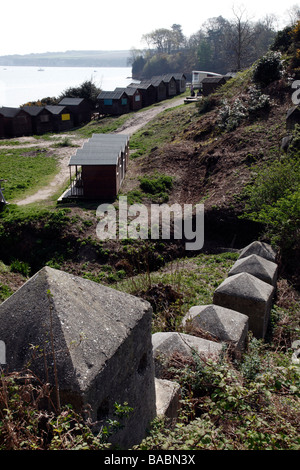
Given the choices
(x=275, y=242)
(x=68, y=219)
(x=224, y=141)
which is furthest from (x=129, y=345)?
(x=224, y=141)

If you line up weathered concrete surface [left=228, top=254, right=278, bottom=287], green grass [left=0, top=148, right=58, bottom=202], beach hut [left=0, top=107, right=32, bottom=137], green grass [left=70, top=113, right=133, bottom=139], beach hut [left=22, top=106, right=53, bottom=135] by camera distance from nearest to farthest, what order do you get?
1. weathered concrete surface [left=228, top=254, right=278, bottom=287]
2. green grass [left=0, top=148, right=58, bottom=202]
3. beach hut [left=0, top=107, right=32, bottom=137]
4. green grass [left=70, top=113, right=133, bottom=139]
5. beach hut [left=22, top=106, right=53, bottom=135]

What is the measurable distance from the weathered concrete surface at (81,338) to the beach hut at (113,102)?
155 ft

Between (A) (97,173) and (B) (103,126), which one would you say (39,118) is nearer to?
(B) (103,126)

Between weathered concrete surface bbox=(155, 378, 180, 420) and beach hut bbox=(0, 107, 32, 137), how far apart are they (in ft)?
132

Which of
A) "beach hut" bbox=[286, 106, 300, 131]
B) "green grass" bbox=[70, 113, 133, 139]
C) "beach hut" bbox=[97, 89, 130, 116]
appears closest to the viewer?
"beach hut" bbox=[286, 106, 300, 131]

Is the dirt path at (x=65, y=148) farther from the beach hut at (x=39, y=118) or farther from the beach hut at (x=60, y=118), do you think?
the beach hut at (x=60, y=118)

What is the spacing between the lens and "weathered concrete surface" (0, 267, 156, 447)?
3.60 meters

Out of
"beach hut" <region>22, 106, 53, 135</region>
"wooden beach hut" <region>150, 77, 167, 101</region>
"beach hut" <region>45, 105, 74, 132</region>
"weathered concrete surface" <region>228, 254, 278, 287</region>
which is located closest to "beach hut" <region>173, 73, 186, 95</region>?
"wooden beach hut" <region>150, 77, 167, 101</region>

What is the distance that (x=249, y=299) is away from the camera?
1016 cm

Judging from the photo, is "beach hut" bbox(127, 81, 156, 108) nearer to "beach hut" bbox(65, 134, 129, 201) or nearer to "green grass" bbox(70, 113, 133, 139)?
"green grass" bbox(70, 113, 133, 139)

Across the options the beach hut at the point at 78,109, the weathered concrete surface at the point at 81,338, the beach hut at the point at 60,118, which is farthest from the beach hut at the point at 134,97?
the weathered concrete surface at the point at 81,338

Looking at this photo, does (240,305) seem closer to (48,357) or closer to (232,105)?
(48,357)

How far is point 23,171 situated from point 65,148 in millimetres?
7908

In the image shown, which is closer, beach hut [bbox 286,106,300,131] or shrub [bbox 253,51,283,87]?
beach hut [bbox 286,106,300,131]
